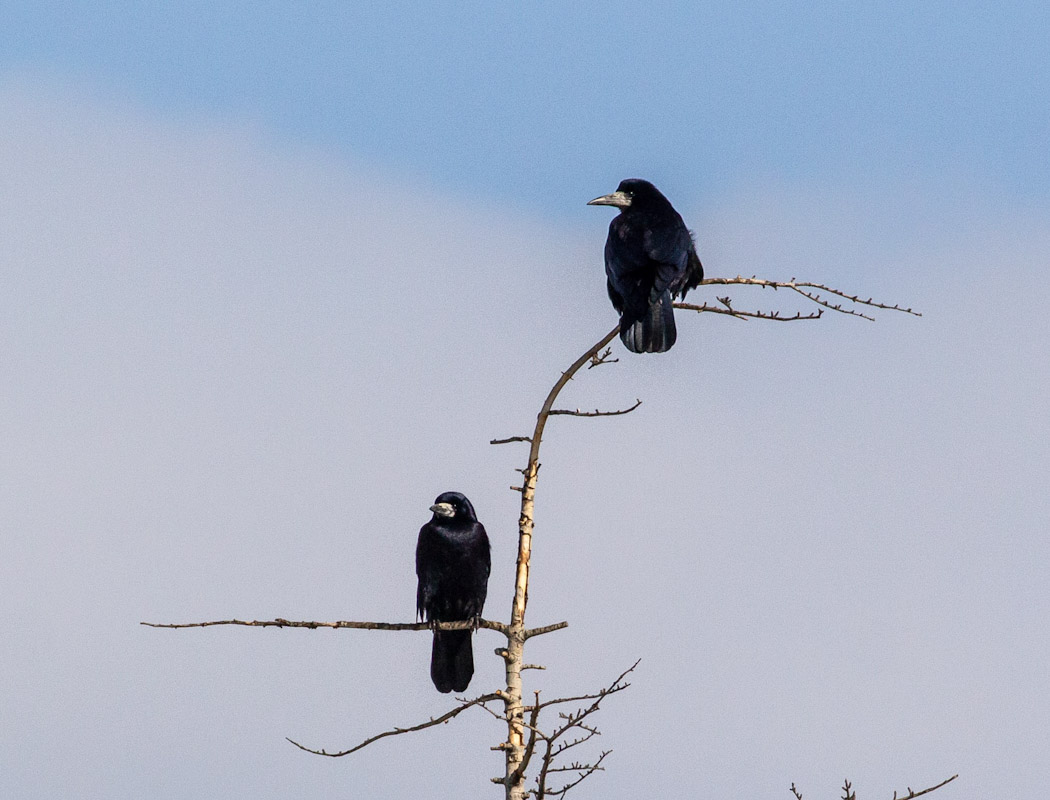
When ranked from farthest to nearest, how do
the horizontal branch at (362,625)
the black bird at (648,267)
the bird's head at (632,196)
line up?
the bird's head at (632,196), the black bird at (648,267), the horizontal branch at (362,625)

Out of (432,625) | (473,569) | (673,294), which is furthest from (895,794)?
(473,569)

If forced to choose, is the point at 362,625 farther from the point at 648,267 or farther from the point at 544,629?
the point at 648,267

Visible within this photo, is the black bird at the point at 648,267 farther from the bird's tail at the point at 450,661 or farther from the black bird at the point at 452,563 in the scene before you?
the bird's tail at the point at 450,661

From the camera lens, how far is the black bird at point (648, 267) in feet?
30.5

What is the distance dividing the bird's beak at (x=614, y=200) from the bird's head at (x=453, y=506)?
249cm

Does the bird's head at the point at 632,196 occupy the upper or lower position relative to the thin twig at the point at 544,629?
upper

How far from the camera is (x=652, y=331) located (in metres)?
9.25

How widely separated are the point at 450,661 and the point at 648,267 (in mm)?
3410

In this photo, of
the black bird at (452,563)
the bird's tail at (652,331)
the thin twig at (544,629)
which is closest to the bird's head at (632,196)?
the bird's tail at (652,331)

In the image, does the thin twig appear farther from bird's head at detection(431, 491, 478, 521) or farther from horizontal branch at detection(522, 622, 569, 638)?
bird's head at detection(431, 491, 478, 521)

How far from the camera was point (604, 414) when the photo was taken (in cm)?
753

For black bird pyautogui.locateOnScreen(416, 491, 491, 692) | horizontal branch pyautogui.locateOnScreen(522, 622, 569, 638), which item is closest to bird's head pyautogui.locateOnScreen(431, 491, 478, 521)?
black bird pyautogui.locateOnScreen(416, 491, 491, 692)

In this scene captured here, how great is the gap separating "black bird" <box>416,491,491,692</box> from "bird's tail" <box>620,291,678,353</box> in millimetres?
2640

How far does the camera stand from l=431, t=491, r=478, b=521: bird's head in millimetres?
11289
